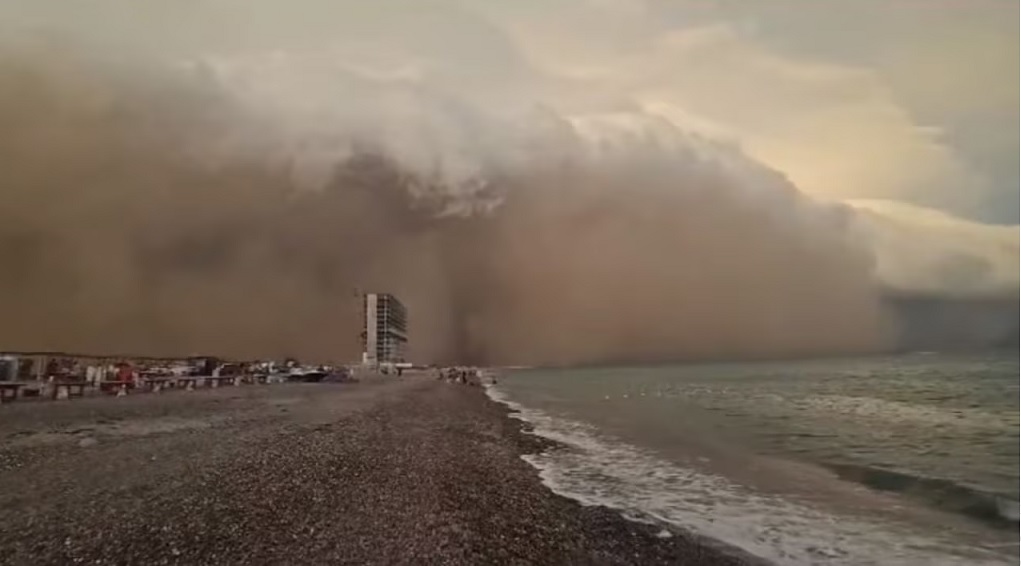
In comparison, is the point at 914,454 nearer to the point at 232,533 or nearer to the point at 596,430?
the point at 596,430

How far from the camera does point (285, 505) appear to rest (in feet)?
22.0

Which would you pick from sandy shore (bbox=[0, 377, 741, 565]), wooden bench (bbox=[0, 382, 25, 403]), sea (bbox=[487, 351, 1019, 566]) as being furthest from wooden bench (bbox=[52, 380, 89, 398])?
sea (bbox=[487, 351, 1019, 566])

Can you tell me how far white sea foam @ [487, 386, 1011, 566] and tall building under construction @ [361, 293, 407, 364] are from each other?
4044cm

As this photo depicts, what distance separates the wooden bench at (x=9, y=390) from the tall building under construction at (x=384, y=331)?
97.1ft

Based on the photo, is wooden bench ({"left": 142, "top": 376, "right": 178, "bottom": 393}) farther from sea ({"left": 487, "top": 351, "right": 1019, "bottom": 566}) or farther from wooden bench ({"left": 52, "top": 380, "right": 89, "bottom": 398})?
sea ({"left": 487, "top": 351, "right": 1019, "bottom": 566})

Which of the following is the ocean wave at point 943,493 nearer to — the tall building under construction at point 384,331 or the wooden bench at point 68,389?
the wooden bench at point 68,389

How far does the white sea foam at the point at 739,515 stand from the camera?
21.0 ft

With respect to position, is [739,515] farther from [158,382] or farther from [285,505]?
[158,382]

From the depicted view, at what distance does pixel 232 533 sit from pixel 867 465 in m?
10.5

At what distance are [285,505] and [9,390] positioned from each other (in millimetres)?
17810

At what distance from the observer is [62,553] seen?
16.6 feet

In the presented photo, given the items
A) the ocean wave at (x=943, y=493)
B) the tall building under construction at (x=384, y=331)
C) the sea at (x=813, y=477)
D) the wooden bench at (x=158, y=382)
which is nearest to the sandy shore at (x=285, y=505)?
the sea at (x=813, y=477)

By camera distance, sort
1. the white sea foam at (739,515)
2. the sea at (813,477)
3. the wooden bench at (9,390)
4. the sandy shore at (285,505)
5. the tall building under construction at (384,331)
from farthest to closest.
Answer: the tall building under construction at (384,331) < the wooden bench at (9,390) < the sea at (813,477) < the white sea foam at (739,515) < the sandy shore at (285,505)

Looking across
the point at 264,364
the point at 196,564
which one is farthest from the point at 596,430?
the point at 264,364
